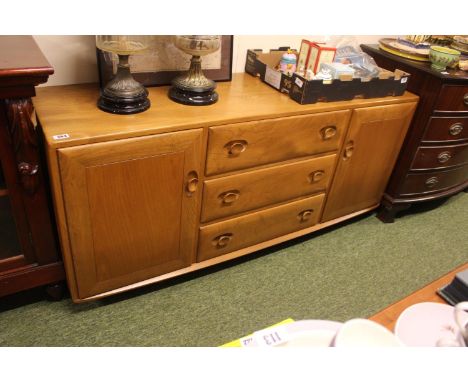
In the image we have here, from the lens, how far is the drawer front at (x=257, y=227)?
141cm

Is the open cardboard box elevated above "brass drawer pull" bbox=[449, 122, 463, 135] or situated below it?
above

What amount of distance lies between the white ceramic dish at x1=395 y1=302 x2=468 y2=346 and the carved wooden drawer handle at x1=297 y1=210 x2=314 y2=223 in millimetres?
932

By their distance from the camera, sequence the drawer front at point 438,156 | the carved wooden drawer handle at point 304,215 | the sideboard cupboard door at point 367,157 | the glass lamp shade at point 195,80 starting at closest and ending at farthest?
the glass lamp shade at point 195,80
the sideboard cupboard door at point 367,157
the carved wooden drawer handle at point 304,215
the drawer front at point 438,156

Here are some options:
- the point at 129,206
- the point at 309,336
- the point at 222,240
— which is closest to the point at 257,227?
the point at 222,240

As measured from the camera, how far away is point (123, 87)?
1.08m

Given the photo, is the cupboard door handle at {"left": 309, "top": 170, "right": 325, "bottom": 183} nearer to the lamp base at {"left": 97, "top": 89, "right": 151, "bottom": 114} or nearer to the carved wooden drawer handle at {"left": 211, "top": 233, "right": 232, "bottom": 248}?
the carved wooden drawer handle at {"left": 211, "top": 233, "right": 232, "bottom": 248}

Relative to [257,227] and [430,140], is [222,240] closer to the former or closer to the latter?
[257,227]

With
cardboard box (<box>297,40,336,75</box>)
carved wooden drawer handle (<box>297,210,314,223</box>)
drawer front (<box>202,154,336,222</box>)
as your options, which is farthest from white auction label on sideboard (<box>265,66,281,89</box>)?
carved wooden drawer handle (<box>297,210,314,223</box>)

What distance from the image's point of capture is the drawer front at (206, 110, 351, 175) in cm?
117

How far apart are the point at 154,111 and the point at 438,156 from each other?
1391 millimetres

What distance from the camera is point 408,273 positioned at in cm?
165

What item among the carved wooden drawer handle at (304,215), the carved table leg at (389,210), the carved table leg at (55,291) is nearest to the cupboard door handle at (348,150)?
the carved wooden drawer handle at (304,215)

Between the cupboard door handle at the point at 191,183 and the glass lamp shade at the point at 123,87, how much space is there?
249 mm

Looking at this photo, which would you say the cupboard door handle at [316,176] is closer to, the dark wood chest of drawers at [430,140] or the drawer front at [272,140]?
the drawer front at [272,140]
